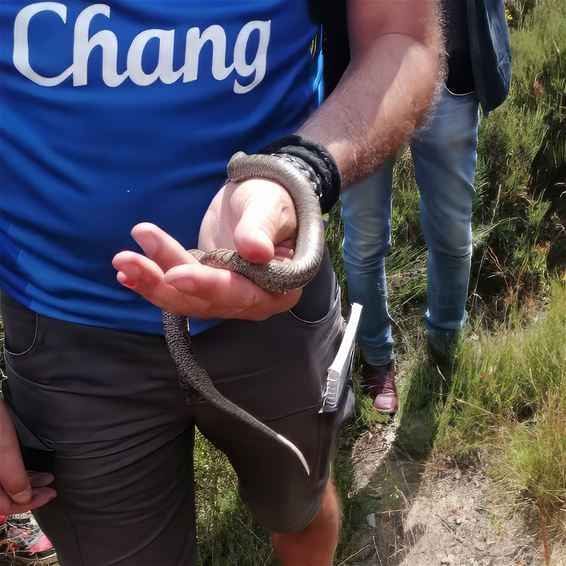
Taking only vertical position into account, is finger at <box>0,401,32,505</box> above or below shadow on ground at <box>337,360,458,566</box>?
above

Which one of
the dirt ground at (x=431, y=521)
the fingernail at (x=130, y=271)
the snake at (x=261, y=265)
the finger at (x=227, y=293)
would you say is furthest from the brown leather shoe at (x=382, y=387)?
the fingernail at (x=130, y=271)

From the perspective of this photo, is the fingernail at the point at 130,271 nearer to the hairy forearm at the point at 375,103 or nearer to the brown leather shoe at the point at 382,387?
the hairy forearm at the point at 375,103

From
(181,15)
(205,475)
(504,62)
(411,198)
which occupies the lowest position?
(205,475)

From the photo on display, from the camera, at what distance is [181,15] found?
1304 mm

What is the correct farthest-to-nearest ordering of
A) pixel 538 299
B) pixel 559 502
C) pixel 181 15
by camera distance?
pixel 538 299 → pixel 559 502 → pixel 181 15

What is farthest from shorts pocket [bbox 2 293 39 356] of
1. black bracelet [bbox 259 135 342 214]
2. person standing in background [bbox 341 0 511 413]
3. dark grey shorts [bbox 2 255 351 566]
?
person standing in background [bbox 341 0 511 413]

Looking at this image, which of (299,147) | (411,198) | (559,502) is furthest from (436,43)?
(411,198)

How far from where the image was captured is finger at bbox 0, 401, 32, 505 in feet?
4.66

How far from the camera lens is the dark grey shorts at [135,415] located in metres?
1.48

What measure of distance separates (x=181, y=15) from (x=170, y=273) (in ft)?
1.79

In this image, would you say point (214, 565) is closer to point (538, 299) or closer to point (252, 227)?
point (252, 227)

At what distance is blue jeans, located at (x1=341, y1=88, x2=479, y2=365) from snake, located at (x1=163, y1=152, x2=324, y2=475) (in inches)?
56.6

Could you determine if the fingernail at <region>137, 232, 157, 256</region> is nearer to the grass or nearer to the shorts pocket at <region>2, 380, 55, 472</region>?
the shorts pocket at <region>2, 380, 55, 472</region>

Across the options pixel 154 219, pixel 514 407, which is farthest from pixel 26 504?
pixel 514 407
